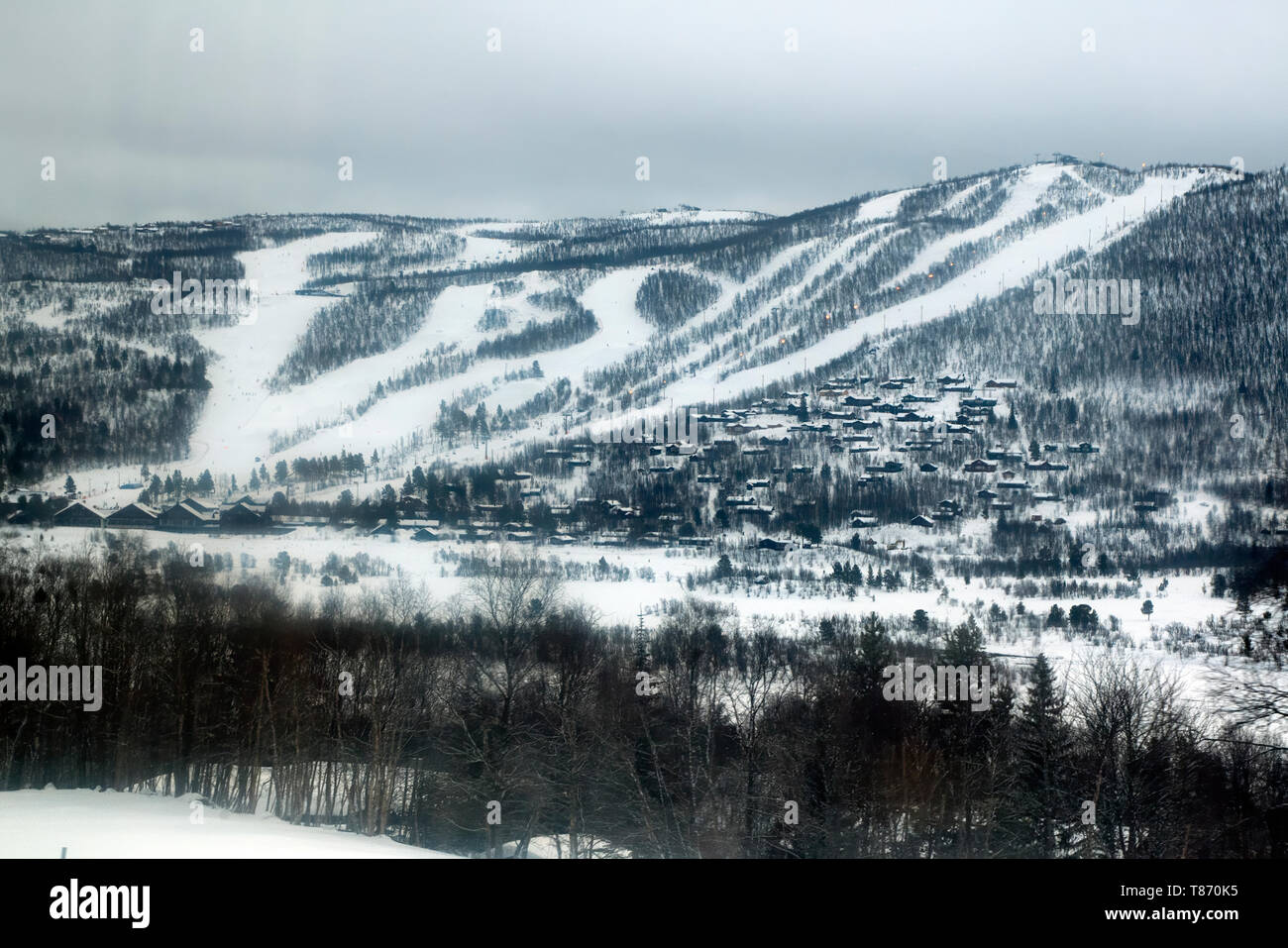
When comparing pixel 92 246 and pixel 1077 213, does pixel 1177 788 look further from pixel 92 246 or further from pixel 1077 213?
pixel 1077 213

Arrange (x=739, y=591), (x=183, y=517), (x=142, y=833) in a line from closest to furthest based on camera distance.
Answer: (x=142, y=833)
(x=183, y=517)
(x=739, y=591)

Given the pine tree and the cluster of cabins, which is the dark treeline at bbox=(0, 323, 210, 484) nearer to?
the cluster of cabins

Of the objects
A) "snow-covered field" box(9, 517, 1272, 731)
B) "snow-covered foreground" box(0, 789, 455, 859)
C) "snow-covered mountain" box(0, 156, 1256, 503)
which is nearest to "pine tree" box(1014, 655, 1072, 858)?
"snow-covered field" box(9, 517, 1272, 731)

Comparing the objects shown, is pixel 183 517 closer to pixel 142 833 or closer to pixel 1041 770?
pixel 142 833

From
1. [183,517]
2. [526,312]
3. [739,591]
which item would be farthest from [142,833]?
[526,312]

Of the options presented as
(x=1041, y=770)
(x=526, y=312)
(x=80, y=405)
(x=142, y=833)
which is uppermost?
(x=526, y=312)

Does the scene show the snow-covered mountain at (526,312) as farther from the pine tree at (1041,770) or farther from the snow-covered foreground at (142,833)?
the pine tree at (1041,770)

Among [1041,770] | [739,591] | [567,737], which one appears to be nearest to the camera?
[1041,770]

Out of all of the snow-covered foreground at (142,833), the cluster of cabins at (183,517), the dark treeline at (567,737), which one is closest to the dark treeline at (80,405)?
the cluster of cabins at (183,517)
